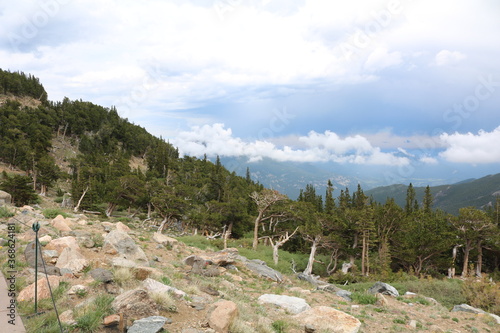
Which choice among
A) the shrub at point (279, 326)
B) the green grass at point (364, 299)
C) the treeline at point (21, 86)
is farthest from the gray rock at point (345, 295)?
the treeline at point (21, 86)

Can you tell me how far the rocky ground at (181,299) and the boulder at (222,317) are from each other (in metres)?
0.02

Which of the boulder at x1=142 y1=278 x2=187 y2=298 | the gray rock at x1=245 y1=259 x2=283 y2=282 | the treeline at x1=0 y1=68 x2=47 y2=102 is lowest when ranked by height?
the gray rock at x1=245 y1=259 x2=283 y2=282

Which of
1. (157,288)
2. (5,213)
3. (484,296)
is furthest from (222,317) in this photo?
(484,296)

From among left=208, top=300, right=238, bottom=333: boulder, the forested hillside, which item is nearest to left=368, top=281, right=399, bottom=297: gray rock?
the forested hillside

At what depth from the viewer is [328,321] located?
9133 millimetres

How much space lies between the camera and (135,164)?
93.1 m

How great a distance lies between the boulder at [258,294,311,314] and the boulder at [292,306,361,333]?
0.62 metres

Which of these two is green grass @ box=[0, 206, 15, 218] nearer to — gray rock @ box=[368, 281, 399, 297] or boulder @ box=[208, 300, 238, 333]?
boulder @ box=[208, 300, 238, 333]

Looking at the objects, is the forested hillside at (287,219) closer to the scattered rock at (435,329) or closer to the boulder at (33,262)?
the scattered rock at (435,329)

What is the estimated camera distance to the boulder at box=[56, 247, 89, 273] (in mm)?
9126

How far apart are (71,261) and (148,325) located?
17.7 feet

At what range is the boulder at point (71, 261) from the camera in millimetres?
9126

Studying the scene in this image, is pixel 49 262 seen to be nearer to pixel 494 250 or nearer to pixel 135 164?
pixel 494 250

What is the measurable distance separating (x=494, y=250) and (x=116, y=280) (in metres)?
54.6
